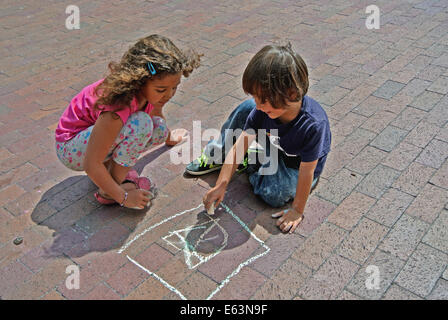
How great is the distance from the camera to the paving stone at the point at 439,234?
2131 millimetres

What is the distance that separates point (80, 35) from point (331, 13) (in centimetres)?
309

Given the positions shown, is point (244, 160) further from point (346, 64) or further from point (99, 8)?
point (99, 8)

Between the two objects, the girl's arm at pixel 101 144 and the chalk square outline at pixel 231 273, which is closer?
the chalk square outline at pixel 231 273

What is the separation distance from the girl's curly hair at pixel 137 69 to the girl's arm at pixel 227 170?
560 mm

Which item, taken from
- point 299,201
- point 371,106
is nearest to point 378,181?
point 299,201

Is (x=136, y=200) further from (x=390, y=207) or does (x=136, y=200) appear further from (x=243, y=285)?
(x=390, y=207)

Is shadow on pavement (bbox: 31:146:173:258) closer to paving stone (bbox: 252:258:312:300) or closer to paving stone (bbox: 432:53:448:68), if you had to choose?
paving stone (bbox: 252:258:312:300)

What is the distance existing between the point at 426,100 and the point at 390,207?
1.39 metres

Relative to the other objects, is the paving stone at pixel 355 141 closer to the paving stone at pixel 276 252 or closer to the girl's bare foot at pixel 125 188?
the paving stone at pixel 276 252

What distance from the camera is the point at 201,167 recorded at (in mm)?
2713

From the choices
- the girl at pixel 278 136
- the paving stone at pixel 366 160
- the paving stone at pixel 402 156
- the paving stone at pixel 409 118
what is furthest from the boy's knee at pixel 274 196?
the paving stone at pixel 409 118

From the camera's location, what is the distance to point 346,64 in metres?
3.94

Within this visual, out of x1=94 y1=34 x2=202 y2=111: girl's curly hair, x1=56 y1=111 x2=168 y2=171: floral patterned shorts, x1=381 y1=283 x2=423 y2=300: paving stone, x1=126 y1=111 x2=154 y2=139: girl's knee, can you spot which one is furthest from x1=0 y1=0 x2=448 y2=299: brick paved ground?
x1=94 y1=34 x2=202 y2=111: girl's curly hair

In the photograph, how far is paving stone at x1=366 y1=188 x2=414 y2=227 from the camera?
7.55 ft
